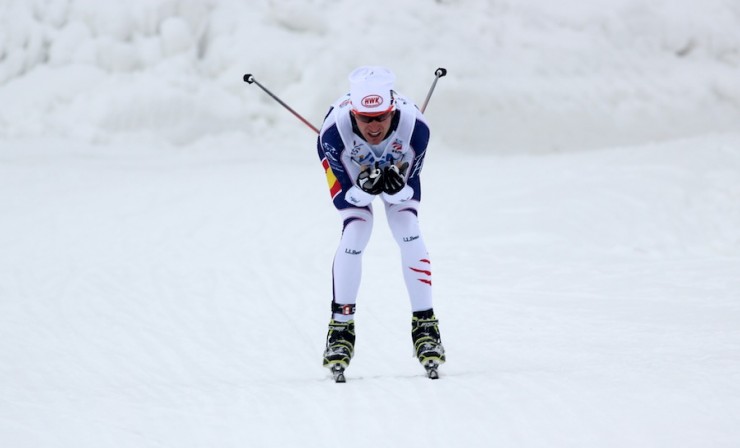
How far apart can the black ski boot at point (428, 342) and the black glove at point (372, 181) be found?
33.2 inches

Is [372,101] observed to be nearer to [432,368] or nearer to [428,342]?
[428,342]

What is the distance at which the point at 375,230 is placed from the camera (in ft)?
40.7

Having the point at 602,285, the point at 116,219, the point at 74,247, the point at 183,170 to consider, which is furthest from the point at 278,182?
→ the point at 602,285

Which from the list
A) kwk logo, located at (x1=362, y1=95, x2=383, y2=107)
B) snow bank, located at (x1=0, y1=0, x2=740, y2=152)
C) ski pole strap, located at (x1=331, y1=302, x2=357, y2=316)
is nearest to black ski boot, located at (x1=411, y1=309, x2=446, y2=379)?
ski pole strap, located at (x1=331, y1=302, x2=357, y2=316)

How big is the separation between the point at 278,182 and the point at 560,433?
982 centimetres

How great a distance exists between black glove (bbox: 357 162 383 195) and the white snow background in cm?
110

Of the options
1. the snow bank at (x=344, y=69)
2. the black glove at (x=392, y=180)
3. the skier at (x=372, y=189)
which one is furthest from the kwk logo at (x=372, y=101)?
the snow bank at (x=344, y=69)

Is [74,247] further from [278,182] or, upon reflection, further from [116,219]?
[278,182]

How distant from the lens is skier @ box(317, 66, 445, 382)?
5.68 meters

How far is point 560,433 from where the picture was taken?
4.87 metres

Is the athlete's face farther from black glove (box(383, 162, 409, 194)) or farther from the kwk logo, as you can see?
black glove (box(383, 162, 409, 194))

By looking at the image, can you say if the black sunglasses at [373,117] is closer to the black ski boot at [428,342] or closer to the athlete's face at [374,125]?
the athlete's face at [374,125]

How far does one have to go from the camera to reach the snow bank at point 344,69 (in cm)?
1614

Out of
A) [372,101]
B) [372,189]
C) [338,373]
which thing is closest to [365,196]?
[372,189]
